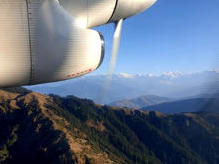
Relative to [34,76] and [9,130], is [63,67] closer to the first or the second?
[34,76]

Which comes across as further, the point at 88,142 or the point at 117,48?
the point at 88,142

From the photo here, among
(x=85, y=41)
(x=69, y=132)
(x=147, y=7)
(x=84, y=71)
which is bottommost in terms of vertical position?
(x=69, y=132)

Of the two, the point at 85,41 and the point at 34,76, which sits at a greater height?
the point at 85,41

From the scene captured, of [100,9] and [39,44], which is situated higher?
[100,9]

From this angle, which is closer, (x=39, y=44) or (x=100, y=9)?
(x=39, y=44)

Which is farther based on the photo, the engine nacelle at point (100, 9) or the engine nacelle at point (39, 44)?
the engine nacelle at point (100, 9)

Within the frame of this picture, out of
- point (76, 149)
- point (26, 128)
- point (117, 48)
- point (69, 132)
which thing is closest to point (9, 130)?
point (26, 128)

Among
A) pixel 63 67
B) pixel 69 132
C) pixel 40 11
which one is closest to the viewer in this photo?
pixel 40 11

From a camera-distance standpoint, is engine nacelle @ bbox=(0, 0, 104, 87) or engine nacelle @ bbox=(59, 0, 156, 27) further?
engine nacelle @ bbox=(59, 0, 156, 27)
